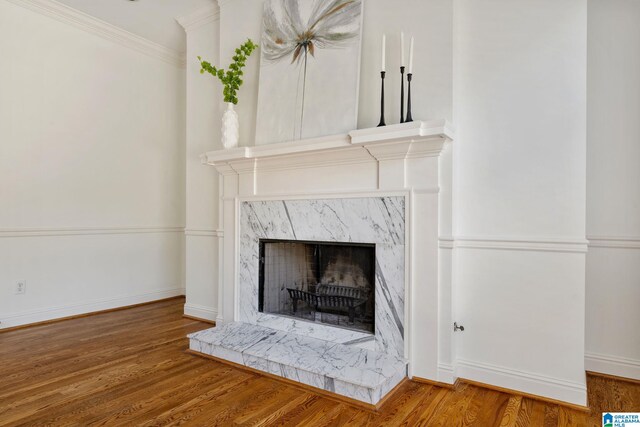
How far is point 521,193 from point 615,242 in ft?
2.30

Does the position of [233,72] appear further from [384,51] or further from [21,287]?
[21,287]

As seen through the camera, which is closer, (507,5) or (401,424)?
(401,424)

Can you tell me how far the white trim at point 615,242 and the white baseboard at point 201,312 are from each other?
9.46 ft

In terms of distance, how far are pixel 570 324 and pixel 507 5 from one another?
1.77m

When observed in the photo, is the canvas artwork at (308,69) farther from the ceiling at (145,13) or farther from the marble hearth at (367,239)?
the ceiling at (145,13)

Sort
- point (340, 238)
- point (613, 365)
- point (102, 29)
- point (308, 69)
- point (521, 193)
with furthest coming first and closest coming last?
point (102, 29), point (308, 69), point (340, 238), point (613, 365), point (521, 193)

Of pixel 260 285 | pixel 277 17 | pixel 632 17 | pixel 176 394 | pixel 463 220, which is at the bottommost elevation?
pixel 176 394

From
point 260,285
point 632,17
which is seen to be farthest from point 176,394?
point 632,17

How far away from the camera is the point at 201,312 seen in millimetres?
3543

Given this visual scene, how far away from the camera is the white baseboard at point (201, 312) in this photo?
3459 mm

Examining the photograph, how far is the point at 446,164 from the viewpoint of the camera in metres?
2.23

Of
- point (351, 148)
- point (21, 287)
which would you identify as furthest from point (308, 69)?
point (21, 287)

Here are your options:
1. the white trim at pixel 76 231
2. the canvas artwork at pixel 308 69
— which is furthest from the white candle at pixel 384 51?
the white trim at pixel 76 231

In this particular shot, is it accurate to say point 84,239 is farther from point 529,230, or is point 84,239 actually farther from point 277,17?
point 529,230
